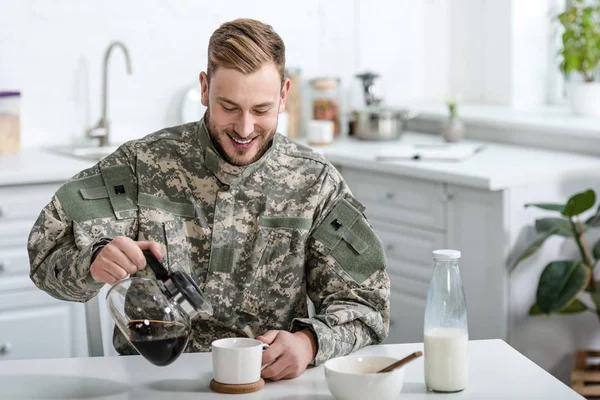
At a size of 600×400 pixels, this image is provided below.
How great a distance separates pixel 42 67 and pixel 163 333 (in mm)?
2454

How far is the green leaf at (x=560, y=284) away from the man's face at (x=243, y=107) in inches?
52.8

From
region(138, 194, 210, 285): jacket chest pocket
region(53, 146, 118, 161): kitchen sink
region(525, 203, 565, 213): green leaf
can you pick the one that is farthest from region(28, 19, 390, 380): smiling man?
region(53, 146, 118, 161): kitchen sink

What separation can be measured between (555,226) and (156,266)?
1.77 m

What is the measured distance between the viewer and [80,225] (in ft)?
6.29

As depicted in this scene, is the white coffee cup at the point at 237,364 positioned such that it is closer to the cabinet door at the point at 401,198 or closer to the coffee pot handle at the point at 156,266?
the coffee pot handle at the point at 156,266

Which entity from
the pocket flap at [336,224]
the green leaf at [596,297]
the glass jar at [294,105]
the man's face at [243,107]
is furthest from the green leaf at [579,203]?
the glass jar at [294,105]

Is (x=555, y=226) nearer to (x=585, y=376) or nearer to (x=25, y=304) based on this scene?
(x=585, y=376)

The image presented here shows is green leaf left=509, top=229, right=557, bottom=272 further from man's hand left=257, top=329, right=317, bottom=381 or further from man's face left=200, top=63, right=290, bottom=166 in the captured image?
man's hand left=257, top=329, right=317, bottom=381

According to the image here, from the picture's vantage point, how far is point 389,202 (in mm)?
3516

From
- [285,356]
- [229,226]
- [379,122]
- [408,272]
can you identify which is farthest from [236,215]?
[379,122]

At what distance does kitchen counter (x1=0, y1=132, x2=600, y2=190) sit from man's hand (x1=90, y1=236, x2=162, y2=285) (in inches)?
61.6

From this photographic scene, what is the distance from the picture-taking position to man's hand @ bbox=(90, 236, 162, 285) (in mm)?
1619

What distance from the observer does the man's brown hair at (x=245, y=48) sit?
1878 millimetres

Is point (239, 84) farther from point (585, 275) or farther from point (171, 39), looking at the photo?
point (171, 39)
